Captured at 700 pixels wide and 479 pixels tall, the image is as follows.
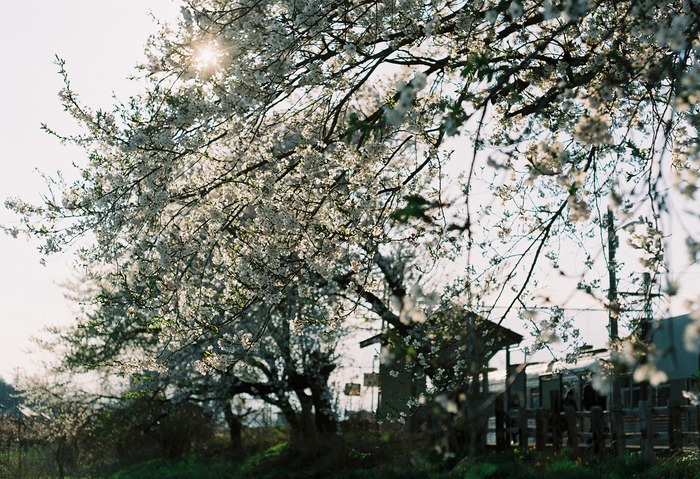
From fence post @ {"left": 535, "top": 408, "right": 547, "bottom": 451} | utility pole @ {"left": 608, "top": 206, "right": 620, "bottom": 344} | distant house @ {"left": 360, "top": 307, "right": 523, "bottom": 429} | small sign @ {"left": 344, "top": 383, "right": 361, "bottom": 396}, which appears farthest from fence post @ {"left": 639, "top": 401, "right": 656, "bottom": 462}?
small sign @ {"left": 344, "top": 383, "right": 361, "bottom": 396}

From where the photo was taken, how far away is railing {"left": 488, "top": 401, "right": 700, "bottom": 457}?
1087cm

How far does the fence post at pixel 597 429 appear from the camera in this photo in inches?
467

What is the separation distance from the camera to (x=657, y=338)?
16.5 meters

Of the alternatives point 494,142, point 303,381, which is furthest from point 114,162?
point 303,381

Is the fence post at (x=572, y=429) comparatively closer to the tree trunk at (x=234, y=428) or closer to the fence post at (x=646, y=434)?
the fence post at (x=646, y=434)

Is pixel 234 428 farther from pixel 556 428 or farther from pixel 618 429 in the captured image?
pixel 618 429

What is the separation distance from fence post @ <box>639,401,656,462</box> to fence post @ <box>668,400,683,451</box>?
0.27 metres

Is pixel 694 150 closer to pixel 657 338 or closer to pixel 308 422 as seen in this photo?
pixel 657 338

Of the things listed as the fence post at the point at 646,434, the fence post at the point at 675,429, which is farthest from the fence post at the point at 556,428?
the fence post at the point at 675,429

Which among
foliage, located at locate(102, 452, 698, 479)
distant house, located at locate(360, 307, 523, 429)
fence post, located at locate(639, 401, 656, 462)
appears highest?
distant house, located at locate(360, 307, 523, 429)

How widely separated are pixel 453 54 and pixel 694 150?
124 inches

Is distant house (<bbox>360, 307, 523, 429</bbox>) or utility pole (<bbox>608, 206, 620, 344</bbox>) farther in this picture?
utility pole (<bbox>608, 206, 620, 344</bbox>)

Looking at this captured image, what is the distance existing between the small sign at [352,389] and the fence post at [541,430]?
7076mm

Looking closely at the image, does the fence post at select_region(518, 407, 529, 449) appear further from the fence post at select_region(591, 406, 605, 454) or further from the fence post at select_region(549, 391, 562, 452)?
the fence post at select_region(591, 406, 605, 454)
